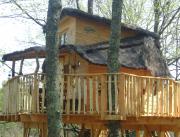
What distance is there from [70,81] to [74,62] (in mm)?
4793

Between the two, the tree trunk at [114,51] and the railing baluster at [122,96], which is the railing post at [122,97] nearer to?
the railing baluster at [122,96]

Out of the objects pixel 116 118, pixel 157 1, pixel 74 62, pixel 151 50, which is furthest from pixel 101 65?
pixel 157 1

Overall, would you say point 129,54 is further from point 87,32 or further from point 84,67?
point 87,32

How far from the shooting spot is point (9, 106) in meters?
16.4

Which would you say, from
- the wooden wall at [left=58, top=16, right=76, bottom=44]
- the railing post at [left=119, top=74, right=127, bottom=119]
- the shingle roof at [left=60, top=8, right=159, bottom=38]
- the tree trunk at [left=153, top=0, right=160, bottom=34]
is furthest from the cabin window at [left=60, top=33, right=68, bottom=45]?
the tree trunk at [left=153, top=0, right=160, bottom=34]

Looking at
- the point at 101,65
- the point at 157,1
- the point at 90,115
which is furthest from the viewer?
the point at 157,1

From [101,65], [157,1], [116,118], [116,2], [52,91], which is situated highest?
[157,1]

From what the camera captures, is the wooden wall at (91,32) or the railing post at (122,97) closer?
the railing post at (122,97)

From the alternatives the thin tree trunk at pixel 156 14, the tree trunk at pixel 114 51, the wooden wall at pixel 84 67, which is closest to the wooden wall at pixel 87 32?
the wooden wall at pixel 84 67

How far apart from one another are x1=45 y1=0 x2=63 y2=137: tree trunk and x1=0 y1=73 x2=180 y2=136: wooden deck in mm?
1100

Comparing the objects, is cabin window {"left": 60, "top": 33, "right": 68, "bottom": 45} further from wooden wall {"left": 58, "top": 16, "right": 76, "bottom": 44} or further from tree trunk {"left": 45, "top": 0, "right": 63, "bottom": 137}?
tree trunk {"left": 45, "top": 0, "right": 63, "bottom": 137}

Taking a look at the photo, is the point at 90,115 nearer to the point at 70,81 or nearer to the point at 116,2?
the point at 70,81

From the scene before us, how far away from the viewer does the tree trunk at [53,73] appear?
41.9 ft

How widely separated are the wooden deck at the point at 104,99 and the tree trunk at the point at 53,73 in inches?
43.3
